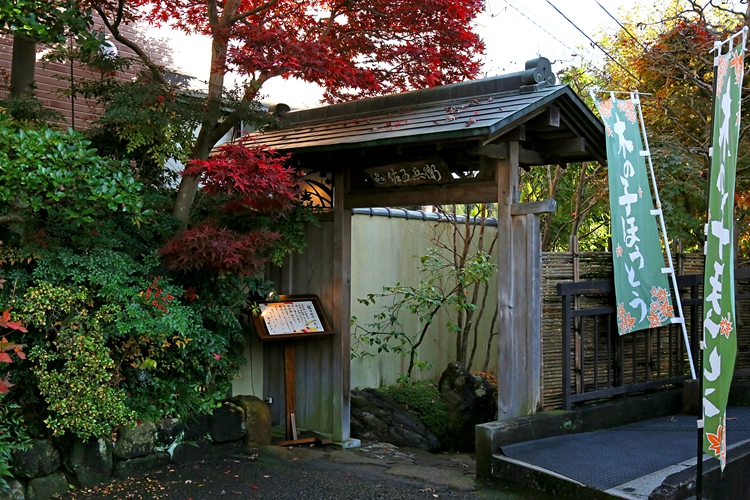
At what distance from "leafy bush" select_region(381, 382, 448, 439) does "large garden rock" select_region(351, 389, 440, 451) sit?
17 cm

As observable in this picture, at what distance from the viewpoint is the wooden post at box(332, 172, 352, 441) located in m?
8.77

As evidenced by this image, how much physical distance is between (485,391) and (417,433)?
1155mm

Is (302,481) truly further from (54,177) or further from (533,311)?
(54,177)

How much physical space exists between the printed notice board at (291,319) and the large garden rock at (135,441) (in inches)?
73.0

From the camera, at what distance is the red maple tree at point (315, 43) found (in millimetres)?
7188

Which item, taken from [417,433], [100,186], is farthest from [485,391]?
[100,186]

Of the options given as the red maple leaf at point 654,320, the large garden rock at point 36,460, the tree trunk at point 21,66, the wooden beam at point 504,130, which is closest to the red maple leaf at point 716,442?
the wooden beam at point 504,130

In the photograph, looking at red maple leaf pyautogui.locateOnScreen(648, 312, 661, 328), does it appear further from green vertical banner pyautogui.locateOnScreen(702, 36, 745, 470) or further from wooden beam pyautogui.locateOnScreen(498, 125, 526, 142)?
green vertical banner pyautogui.locateOnScreen(702, 36, 745, 470)

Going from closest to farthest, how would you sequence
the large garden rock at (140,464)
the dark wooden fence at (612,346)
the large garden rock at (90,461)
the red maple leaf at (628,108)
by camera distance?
the large garden rock at (90,461)
the large garden rock at (140,464)
the dark wooden fence at (612,346)
the red maple leaf at (628,108)

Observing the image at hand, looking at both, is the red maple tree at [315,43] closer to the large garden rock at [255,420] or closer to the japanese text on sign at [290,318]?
the japanese text on sign at [290,318]

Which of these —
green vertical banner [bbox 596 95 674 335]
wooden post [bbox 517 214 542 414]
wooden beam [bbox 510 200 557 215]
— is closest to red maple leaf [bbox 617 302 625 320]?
green vertical banner [bbox 596 95 674 335]

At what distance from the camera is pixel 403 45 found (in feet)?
29.1

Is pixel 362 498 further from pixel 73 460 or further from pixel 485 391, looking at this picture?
pixel 485 391

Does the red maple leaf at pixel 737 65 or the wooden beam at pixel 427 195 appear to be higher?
the red maple leaf at pixel 737 65
